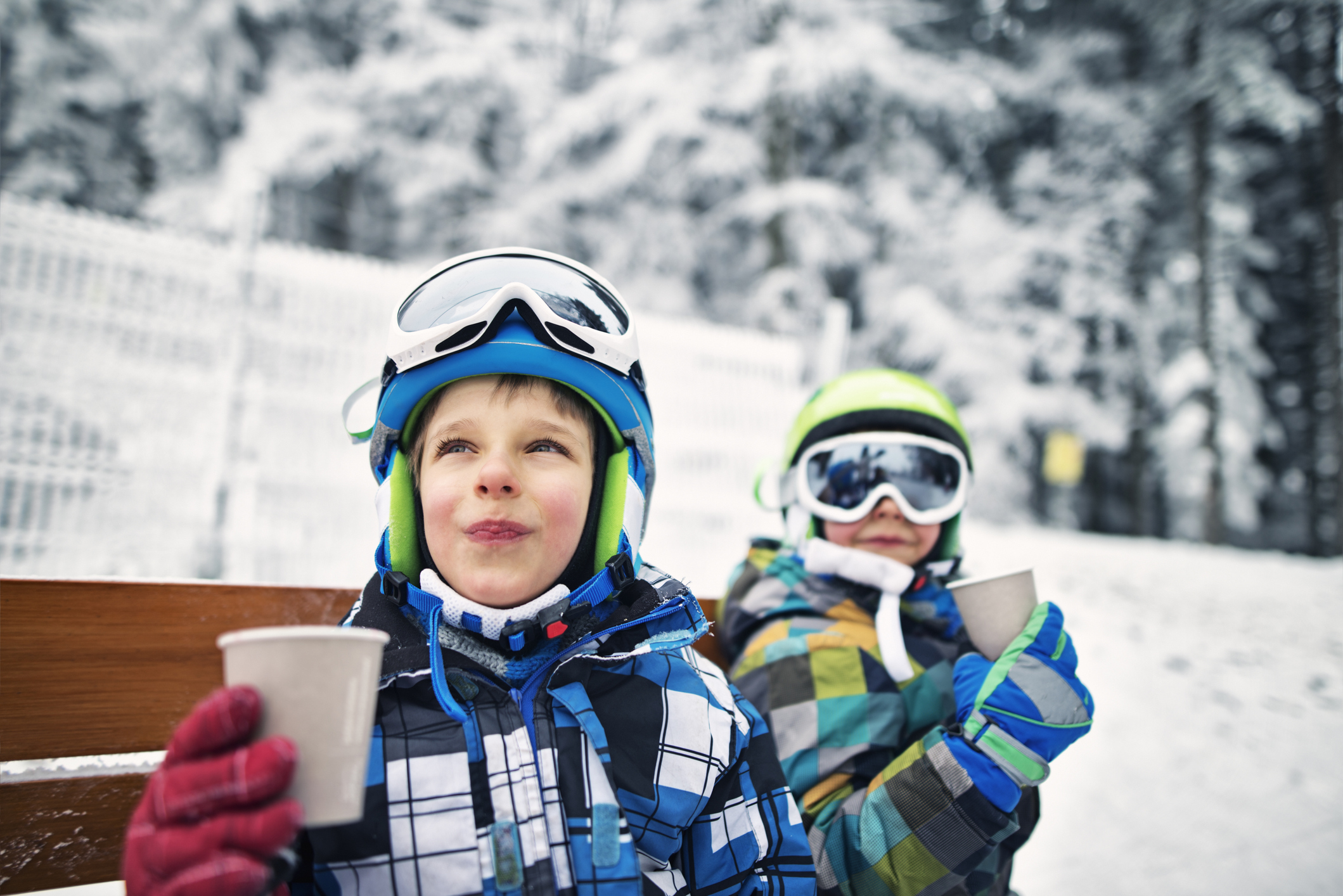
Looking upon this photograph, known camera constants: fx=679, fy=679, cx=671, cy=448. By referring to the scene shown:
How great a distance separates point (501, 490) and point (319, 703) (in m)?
0.55

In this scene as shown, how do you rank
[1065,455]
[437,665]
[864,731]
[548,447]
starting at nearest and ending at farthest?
[437,665], [548,447], [864,731], [1065,455]

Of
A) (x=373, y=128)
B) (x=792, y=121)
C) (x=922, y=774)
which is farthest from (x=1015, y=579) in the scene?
(x=373, y=128)

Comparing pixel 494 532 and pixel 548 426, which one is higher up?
pixel 548 426

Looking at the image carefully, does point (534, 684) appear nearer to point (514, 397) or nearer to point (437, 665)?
point (437, 665)

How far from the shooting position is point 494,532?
1.33 meters

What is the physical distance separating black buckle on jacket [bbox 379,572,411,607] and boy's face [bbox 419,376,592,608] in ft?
0.24

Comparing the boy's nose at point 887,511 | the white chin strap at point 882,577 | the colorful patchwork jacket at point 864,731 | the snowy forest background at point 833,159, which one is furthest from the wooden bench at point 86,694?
the snowy forest background at point 833,159

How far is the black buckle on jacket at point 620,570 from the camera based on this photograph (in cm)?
144

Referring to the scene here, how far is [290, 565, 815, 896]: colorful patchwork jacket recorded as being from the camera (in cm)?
116

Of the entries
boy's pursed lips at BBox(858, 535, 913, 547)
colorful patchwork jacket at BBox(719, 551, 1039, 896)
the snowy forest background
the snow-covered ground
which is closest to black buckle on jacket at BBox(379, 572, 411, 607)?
colorful patchwork jacket at BBox(719, 551, 1039, 896)

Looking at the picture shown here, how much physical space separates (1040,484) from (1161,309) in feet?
14.7

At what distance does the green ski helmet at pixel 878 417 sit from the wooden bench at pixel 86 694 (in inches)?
70.1

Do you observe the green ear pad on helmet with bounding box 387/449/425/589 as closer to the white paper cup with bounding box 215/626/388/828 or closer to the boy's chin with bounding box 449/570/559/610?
the boy's chin with bounding box 449/570/559/610

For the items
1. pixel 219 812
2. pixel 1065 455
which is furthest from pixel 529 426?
pixel 1065 455
